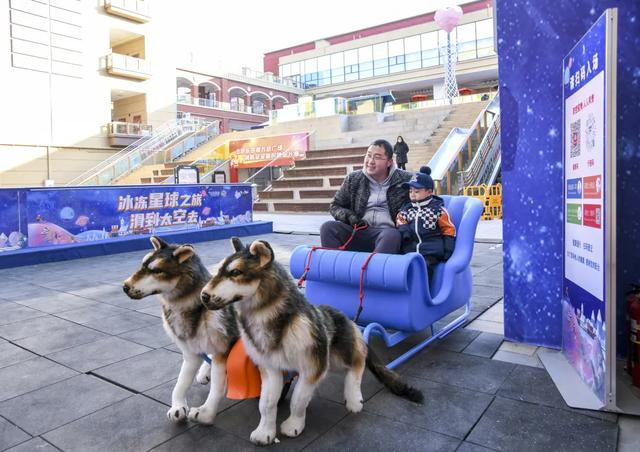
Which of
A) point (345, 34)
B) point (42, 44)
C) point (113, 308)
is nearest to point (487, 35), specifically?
point (345, 34)

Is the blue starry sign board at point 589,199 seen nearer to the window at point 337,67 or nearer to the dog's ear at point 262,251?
the dog's ear at point 262,251

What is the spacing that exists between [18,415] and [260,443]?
1.31m

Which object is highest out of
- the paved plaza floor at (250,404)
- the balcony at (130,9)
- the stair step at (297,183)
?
the balcony at (130,9)

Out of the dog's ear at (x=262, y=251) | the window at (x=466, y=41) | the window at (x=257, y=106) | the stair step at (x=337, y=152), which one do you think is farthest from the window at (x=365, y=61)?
the dog's ear at (x=262, y=251)

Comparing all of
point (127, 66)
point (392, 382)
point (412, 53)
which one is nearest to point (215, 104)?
point (127, 66)

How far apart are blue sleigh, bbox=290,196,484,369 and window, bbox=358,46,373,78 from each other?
3737 centimetres

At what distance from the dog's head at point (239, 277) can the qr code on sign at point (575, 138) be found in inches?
73.7

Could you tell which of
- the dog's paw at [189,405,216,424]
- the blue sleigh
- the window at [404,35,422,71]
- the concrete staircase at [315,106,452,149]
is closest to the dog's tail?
the blue sleigh

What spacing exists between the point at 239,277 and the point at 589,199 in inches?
73.7

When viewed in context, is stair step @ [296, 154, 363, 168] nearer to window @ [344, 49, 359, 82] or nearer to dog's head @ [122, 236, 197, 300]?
dog's head @ [122, 236, 197, 300]

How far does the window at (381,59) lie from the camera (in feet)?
124

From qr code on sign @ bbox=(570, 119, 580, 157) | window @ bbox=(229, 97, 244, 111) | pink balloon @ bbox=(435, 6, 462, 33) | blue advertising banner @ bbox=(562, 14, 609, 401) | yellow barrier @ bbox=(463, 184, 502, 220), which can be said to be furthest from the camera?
window @ bbox=(229, 97, 244, 111)

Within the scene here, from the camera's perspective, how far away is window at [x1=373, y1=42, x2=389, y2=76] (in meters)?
37.8

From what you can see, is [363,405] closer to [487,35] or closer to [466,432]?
[466,432]
